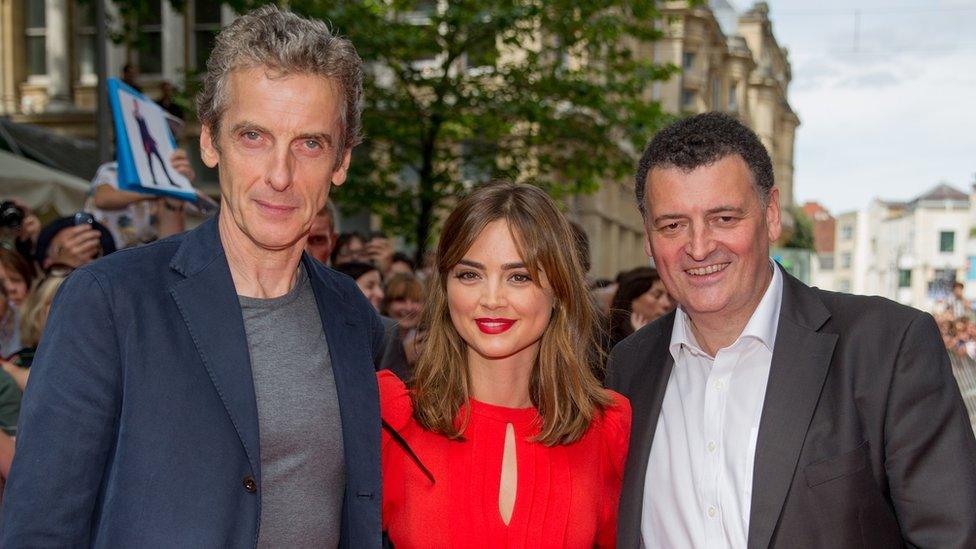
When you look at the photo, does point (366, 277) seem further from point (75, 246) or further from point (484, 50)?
point (484, 50)

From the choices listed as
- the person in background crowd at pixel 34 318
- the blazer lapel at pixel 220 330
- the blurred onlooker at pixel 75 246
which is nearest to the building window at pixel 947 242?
the blurred onlooker at pixel 75 246

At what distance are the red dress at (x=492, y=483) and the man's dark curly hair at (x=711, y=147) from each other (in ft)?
3.09

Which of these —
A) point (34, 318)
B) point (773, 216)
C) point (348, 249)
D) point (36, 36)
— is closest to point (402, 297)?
point (348, 249)

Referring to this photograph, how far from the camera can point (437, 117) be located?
554 inches

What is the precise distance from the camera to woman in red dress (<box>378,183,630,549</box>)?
11.0 feet

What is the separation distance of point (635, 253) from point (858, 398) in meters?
43.6

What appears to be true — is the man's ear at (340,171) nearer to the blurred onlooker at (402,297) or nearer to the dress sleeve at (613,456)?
the dress sleeve at (613,456)

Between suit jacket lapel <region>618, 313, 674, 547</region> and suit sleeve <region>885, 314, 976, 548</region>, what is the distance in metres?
0.77

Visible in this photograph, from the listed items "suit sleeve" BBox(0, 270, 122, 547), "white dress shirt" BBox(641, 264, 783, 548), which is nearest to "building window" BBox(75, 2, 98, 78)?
"white dress shirt" BBox(641, 264, 783, 548)

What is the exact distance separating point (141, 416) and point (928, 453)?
6.82 ft

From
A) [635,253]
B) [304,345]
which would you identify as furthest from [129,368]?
[635,253]

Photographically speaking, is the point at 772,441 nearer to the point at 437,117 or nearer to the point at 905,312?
the point at 905,312

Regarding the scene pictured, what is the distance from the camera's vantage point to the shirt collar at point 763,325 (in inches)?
123

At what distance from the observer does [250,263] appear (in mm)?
2760
